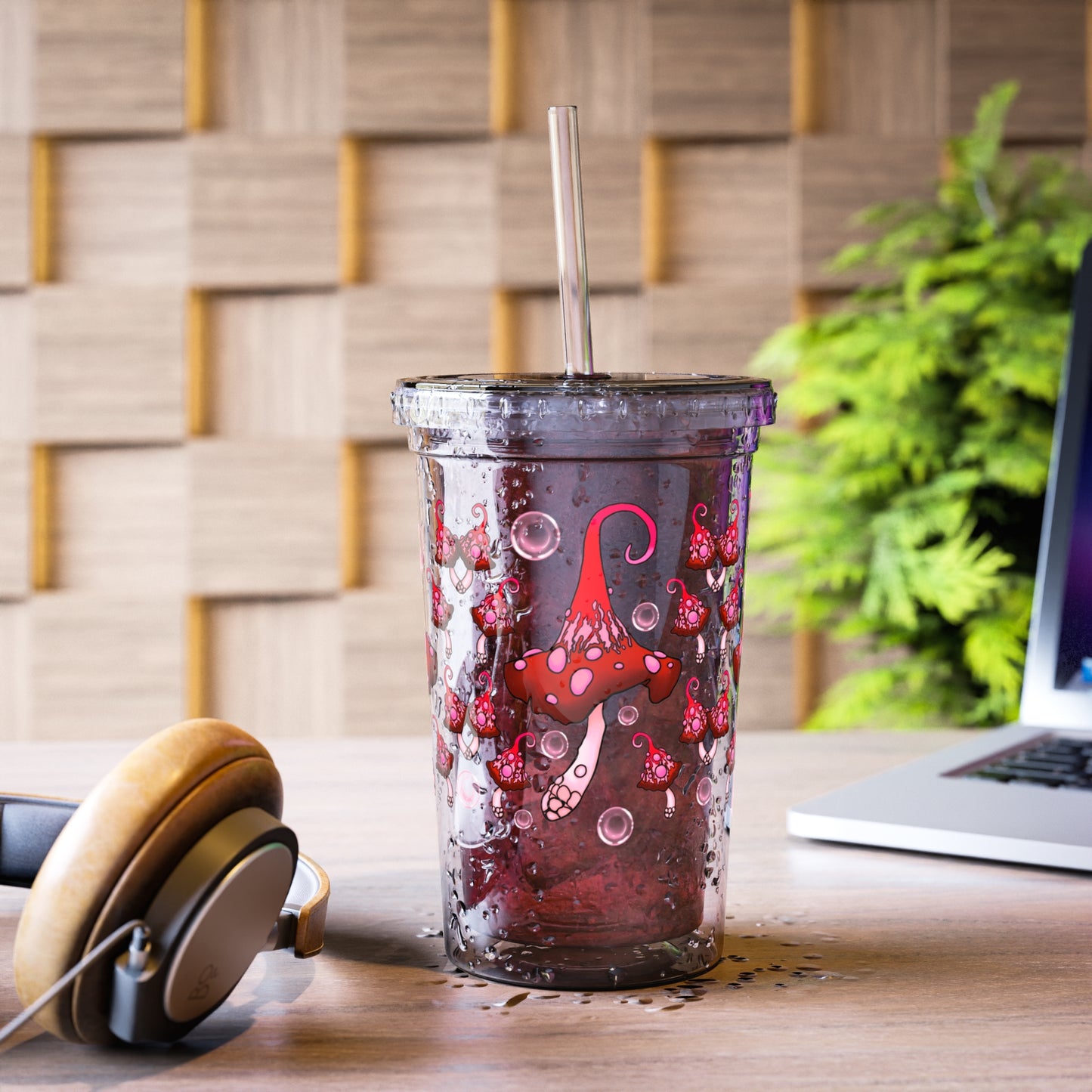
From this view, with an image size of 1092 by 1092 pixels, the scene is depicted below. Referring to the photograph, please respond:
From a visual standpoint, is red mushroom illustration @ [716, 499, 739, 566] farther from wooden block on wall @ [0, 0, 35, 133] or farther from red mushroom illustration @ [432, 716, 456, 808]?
wooden block on wall @ [0, 0, 35, 133]

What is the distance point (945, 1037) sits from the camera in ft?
1.14

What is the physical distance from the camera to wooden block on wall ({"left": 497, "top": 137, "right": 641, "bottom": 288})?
223 cm

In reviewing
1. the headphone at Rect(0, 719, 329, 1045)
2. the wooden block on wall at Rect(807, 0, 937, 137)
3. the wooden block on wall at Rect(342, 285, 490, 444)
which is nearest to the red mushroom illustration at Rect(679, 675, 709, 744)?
the headphone at Rect(0, 719, 329, 1045)

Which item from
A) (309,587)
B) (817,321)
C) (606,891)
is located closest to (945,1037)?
(606,891)

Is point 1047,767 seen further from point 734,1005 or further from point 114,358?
point 114,358

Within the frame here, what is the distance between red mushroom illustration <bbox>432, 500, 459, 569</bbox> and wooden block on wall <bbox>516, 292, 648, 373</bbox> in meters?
1.90

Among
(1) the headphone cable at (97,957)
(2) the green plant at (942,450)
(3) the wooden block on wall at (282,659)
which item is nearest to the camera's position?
(1) the headphone cable at (97,957)

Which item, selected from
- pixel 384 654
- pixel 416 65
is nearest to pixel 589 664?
pixel 384 654

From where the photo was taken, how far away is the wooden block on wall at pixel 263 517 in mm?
2248

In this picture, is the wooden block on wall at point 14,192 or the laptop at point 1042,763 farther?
the wooden block on wall at point 14,192

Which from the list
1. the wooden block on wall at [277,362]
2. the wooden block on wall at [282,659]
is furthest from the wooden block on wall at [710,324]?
the wooden block on wall at [282,659]

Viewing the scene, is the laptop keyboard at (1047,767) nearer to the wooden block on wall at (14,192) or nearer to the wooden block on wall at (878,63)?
the wooden block on wall at (878,63)

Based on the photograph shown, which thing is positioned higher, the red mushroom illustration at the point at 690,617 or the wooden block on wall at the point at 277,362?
the wooden block on wall at the point at 277,362

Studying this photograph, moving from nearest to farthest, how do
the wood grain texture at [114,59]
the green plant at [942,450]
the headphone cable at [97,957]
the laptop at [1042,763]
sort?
the headphone cable at [97,957] → the laptop at [1042,763] → the green plant at [942,450] → the wood grain texture at [114,59]
